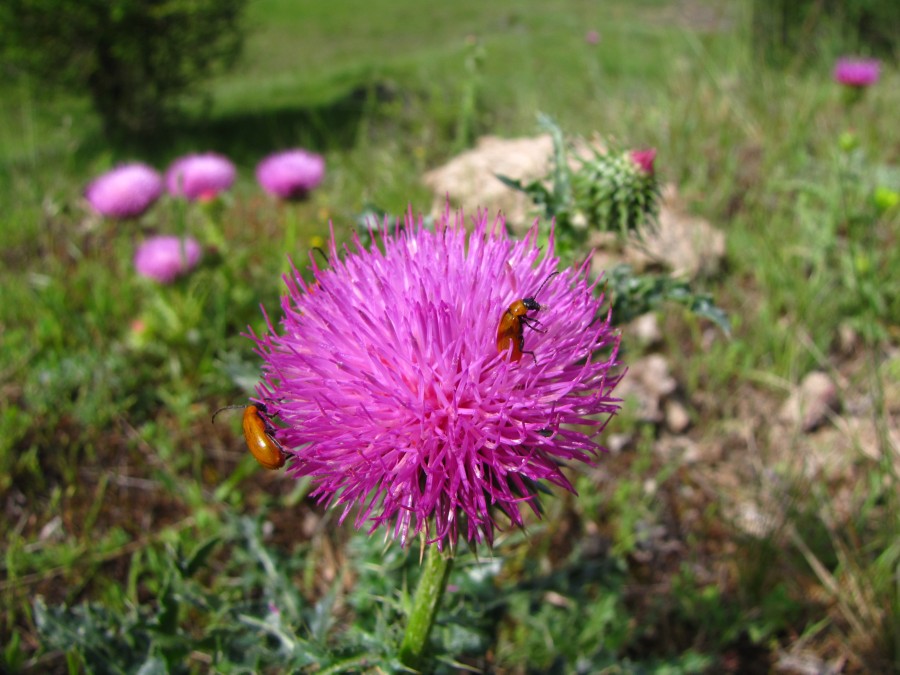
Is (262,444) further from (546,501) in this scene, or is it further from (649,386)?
(649,386)

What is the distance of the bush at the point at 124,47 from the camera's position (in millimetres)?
12150

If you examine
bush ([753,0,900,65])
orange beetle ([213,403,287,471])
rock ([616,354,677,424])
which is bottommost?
rock ([616,354,677,424])

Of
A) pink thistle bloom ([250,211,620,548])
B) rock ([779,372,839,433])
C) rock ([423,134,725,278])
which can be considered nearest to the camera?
pink thistle bloom ([250,211,620,548])

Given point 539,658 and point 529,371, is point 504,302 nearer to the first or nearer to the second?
point 529,371

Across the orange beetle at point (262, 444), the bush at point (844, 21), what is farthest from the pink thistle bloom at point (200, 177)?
the bush at point (844, 21)

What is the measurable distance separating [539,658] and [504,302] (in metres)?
1.59

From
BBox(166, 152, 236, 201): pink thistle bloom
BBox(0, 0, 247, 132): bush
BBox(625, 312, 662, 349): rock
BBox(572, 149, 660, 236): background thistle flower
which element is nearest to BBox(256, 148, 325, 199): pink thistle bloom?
BBox(166, 152, 236, 201): pink thistle bloom

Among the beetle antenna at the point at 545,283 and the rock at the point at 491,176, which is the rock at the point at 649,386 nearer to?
the rock at the point at 491,176

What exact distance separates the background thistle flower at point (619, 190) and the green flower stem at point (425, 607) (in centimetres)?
143

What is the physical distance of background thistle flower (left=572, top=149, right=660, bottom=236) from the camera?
2479 mm

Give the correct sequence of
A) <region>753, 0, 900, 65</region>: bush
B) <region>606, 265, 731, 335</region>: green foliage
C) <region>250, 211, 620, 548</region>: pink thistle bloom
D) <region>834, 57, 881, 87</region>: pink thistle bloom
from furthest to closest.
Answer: <region>753, 0, 900, 65</region>: bush < <region>834, 57, 881, 87</region>: pink thistle bloom < <region>606, 265, 731, 335</region>: green foliage < <region>250, 211, 620, 548</region>: pink thistle bloom

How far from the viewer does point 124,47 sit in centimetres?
1269

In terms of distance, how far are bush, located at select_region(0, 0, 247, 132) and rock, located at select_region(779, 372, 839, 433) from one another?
12780mm

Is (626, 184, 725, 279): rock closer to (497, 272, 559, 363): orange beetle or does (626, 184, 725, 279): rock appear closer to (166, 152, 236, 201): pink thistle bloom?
(497, 272, 559, 363): orange beetle
